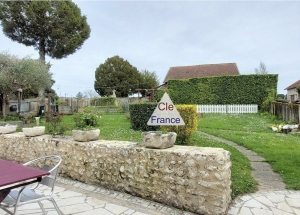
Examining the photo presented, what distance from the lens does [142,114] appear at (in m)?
7.92

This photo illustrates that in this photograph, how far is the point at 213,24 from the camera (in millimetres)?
10461

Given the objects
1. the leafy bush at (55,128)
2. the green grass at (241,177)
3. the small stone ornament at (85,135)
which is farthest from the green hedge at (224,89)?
the small stone ornament at (85,135)

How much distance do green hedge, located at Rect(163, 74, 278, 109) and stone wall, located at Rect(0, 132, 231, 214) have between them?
1322cm

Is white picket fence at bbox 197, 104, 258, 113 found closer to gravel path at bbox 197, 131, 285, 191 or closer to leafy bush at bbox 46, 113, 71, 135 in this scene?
gravel path at bbox 197, 131, 285, 191

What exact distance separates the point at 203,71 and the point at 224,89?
6.21m

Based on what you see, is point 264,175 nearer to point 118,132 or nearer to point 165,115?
point 165,115

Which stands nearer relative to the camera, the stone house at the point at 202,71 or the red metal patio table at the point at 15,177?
the red metal patio table at the point at 15,177

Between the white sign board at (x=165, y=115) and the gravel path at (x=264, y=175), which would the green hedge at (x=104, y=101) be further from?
the white sign board at (x=165, y=115)

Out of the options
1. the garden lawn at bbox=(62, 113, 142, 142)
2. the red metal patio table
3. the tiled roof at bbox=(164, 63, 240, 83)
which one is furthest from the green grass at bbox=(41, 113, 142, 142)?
the tiled roof at bbox=(164, 63, 240, 83)

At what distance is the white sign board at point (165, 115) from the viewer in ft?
12.1

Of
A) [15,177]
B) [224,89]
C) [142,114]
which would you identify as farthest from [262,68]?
[15,177]

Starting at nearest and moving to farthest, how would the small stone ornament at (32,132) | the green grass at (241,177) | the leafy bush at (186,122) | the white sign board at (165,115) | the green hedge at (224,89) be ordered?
1. the green grass at (241,177)
2. the white sign board at (165,115)
3. the small stone ornament at (32,132)
4. the leafy bush at (186,122)
5. the green hedge at (224,89)

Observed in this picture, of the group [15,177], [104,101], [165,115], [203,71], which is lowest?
[15,177]

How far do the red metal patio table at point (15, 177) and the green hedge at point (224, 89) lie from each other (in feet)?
49.2
